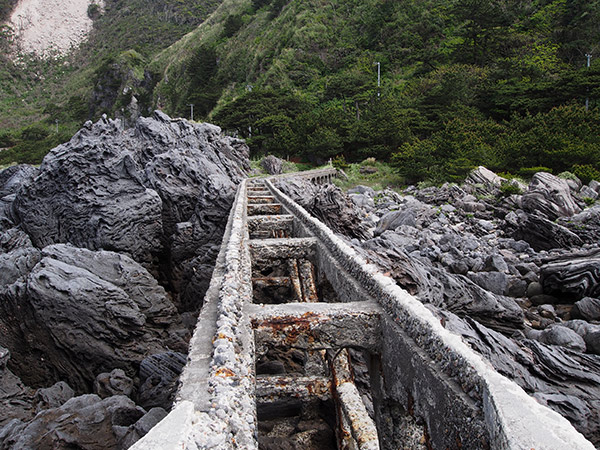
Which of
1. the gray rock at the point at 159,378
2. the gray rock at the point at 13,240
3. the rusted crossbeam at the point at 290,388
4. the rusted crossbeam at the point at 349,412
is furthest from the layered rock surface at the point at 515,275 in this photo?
the gray rock at the point at 13,240

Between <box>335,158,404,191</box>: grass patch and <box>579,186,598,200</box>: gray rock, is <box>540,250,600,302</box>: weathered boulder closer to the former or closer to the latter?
<box>579,186,598,200</box>: gray rock

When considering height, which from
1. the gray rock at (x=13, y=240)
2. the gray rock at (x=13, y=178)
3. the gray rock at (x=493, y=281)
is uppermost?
the gray rock at (x=13, y=178)

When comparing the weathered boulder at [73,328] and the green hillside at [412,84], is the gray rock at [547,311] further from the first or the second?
the green hillside at [412,84]

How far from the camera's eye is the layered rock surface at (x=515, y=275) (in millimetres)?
4105

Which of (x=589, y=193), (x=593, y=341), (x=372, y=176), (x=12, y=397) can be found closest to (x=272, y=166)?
(x=372, y=176)

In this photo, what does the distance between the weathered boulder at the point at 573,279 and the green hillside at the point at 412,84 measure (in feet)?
48.5

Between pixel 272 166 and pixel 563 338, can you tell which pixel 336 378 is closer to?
pixel 563 338

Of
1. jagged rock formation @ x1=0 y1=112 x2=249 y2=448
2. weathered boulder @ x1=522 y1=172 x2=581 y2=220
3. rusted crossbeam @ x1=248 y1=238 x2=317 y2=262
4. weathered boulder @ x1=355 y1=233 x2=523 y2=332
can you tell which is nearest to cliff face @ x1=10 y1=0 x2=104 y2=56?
jagged rock formation @ x1=0 y1=112 x2=249 y2=448

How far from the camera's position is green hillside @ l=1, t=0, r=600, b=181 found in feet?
79.9

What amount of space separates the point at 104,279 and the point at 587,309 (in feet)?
30.0

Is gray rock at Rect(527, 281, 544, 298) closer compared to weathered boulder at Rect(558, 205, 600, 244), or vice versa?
gray rock at Rect(527, 281, 544, 298)

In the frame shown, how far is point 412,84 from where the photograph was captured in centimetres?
4097

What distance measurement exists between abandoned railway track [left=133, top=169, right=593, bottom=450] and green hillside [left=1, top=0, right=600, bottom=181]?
66.4 feet

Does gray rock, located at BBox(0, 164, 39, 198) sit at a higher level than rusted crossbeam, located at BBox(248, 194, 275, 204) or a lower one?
higher
